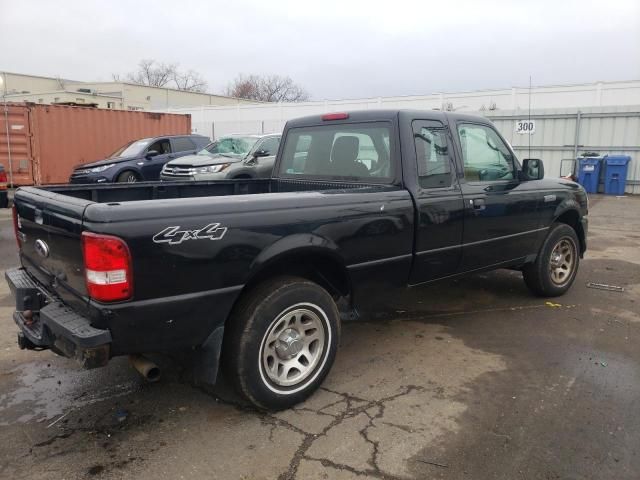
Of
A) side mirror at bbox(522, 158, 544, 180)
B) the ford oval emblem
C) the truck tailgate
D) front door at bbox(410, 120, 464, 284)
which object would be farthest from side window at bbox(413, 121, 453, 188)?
the ford oval emblem

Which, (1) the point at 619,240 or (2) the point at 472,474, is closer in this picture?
(2) the point at 472,474

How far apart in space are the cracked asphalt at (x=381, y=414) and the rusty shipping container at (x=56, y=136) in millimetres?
12267

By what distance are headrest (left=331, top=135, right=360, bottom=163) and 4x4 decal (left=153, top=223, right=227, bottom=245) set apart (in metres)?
1.78

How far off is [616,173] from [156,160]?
43.8ft

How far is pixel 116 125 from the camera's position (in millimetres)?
17672

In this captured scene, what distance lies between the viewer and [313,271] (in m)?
3.57

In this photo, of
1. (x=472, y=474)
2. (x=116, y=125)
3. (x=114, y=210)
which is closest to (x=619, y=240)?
(x=472, y=474)

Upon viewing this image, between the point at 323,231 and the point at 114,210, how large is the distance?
1.26 meters

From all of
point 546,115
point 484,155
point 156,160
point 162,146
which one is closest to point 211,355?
point 484,155

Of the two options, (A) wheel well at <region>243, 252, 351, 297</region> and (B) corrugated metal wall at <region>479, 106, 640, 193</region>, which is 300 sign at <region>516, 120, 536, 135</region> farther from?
(A) wheel well at <region>243, 252, 351, 297</region>

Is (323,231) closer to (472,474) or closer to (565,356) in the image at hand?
(472,474)

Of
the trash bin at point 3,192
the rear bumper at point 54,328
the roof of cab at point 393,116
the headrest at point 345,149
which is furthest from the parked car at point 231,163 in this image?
the rear bumper at point 54,328

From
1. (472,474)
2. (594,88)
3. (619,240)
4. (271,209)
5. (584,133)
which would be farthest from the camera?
A: (594,88)

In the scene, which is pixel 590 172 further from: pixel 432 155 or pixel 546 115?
pixel 432 155
